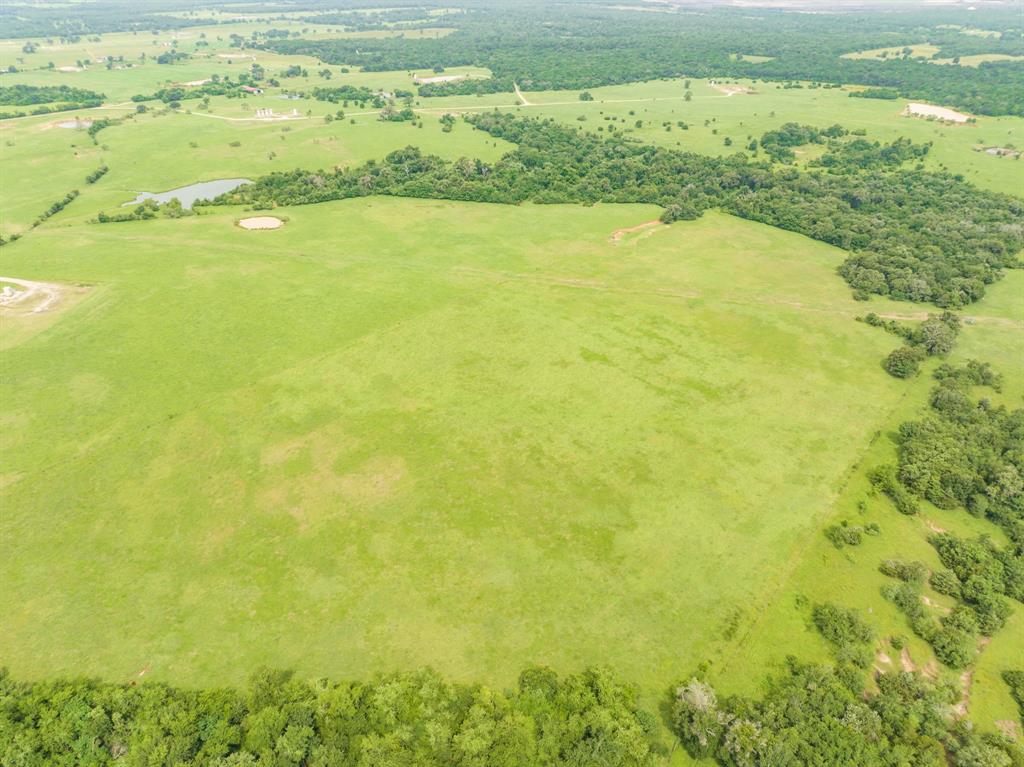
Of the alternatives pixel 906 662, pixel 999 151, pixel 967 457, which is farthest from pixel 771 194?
pixel 906 662

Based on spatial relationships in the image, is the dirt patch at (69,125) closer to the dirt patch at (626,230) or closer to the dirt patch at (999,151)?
the dirt patch at (626,230)

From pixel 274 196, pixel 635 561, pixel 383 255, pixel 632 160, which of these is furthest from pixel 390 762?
pixel 632 160

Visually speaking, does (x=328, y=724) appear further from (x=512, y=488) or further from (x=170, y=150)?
(x=170, y=150)

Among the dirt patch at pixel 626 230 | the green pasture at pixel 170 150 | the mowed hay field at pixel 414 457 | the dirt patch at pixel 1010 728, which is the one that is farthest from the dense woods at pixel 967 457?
the green pasture at pixel 170 150

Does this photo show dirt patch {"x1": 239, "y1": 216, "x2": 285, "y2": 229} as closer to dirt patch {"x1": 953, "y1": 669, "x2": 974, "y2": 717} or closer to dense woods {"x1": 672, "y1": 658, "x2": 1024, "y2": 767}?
dense woods {"x1": 672, "y1": 658, "x2": 1024, "y2": 767}

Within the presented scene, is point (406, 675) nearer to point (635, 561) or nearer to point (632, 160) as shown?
point (635, 561)

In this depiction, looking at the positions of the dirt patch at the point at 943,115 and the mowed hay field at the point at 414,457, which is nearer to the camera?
the mowed hay field at the point at 414,457
